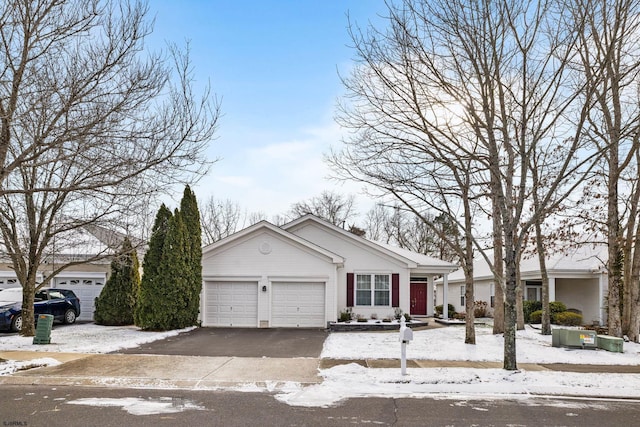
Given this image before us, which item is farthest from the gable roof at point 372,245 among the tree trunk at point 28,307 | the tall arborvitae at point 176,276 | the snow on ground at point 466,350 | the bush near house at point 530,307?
the tree trunk at point 28,307

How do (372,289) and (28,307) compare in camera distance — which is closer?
(28,307)

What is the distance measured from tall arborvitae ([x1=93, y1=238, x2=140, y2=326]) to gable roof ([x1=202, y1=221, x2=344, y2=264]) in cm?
332

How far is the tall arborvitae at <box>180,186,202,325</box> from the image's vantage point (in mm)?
20828

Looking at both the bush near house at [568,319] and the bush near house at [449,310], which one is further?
the bush near house at [449,310]

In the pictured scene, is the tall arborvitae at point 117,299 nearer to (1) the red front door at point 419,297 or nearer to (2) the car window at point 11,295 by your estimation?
(2) the car window at point 11,295

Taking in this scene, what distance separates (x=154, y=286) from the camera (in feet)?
65.6

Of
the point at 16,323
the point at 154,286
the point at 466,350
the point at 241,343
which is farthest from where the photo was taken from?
the point at 154,286

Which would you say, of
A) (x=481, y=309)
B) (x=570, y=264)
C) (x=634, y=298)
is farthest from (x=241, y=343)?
(x=481, y=309)

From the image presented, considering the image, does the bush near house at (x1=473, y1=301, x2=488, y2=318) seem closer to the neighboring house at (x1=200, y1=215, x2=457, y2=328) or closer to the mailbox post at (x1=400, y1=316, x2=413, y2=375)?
the neighboring house at (x1=200, y1=215, x2=457, y2=328)

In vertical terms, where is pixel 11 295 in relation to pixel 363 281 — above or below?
below

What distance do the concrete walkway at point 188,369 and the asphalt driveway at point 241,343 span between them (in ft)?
3.04

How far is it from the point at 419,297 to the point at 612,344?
1508 centimetres

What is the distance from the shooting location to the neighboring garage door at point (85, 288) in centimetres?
2397

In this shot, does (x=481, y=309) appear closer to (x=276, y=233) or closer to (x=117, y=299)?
(x=276, y=233)
